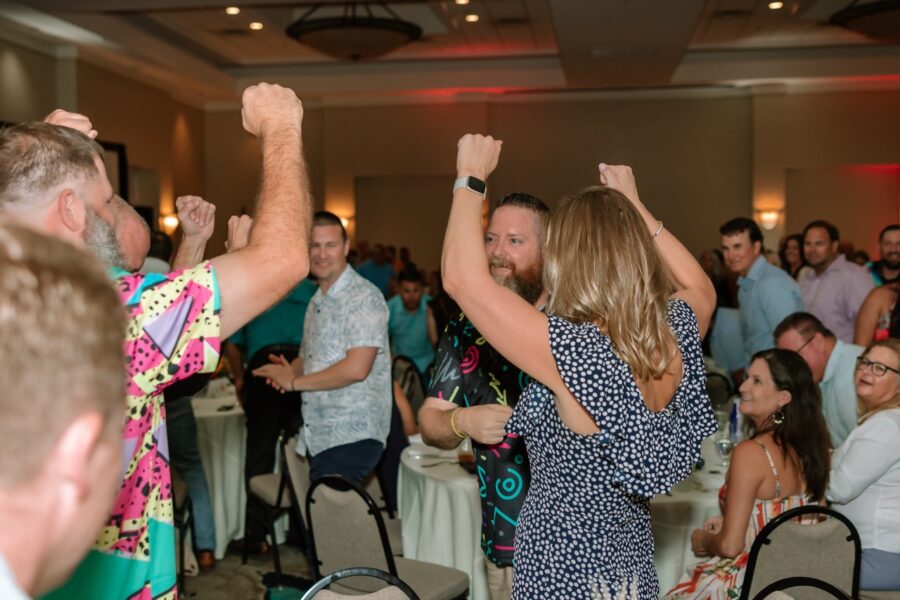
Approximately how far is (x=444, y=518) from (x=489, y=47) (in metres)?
9.88

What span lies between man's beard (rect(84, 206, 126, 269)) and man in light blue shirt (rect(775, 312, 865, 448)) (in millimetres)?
3423

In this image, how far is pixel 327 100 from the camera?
14914mm

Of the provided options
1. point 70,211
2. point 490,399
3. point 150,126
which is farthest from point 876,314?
point 150,126

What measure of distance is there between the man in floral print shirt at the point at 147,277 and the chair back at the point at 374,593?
0.82m

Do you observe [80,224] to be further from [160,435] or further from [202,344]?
[160,435]

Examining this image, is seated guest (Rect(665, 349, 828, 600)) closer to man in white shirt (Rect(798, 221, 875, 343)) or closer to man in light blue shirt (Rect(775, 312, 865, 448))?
man in light blue shirt (Rect(775, 312, 865, 448))

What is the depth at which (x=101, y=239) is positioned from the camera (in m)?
1.33

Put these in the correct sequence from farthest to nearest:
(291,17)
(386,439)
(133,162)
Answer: (133,162) < (291,17) < (386,439)

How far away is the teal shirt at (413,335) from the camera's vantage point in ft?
25.5

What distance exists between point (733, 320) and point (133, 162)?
8.71 meters

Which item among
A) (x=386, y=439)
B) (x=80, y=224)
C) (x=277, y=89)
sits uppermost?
(x=277, y=89)

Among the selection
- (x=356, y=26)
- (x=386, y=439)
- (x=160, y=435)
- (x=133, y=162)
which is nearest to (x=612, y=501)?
(x=160, y=435)

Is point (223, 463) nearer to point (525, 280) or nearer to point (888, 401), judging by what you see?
point (525, 280)

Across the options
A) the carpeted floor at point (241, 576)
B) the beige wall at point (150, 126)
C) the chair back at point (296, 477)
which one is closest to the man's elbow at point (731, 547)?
the chair back at point (296, 477)
